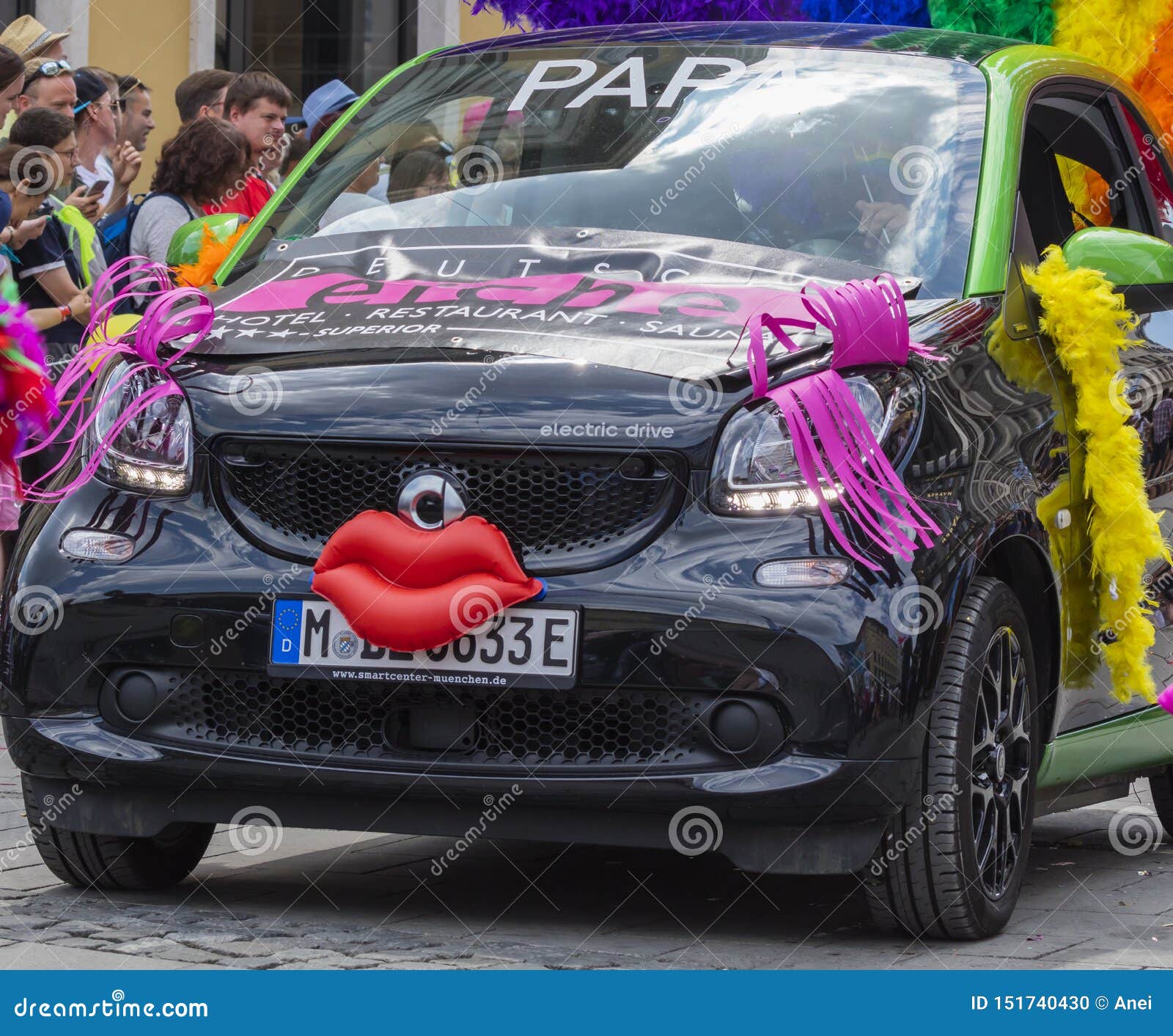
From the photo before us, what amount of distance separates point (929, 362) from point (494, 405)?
3.06ft

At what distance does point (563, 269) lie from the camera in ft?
17.9

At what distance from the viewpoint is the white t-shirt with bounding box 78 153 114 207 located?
10.2 meters

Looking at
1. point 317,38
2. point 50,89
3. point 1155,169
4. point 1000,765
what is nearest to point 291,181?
point 1000,765

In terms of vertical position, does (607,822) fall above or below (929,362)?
below

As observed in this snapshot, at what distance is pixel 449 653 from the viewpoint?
4727 millimetres

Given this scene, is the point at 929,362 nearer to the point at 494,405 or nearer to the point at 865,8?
the point at 494,405

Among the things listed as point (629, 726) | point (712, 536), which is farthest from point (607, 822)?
point (712, 536)

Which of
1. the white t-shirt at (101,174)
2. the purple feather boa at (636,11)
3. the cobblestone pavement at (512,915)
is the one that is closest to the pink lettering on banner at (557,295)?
the cobblestone pavement at (512,915)

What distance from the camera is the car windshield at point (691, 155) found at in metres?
5.65

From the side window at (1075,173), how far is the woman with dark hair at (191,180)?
132 inches

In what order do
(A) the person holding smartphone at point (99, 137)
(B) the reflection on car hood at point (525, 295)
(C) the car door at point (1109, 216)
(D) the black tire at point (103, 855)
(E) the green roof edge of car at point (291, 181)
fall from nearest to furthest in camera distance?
(B) the reflection on car hood at point (525, 295) < (D) the black tire at point (103, 855) < (C) the car door at point (1109, 216) < (E) the green roof edge of car at point (291, 181) < (A) the person holding smartphone at point (99, 137)

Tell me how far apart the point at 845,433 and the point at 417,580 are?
881mm

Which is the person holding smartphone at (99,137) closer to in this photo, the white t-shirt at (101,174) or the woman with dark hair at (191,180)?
the white t-shirt at (101,174)

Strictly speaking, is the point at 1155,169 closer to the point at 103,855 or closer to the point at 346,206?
the point at 346,206
